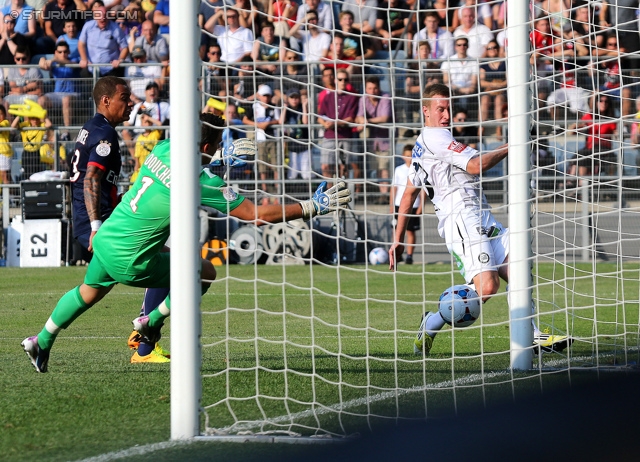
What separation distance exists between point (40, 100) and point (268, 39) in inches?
180

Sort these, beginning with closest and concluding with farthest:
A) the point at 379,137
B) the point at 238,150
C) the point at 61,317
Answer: the point at 238,150 < the point at 61,317 < the point at 379,137

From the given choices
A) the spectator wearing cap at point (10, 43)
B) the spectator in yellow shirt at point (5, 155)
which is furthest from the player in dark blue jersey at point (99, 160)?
the spectator wearing cap at point (10, 43)

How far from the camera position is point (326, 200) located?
5641 millimetres

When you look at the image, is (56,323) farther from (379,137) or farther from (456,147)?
(379,137)

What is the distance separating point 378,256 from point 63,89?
266 inches

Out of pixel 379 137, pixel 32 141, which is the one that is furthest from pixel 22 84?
pixel 379 137

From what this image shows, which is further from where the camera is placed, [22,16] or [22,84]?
[22,16]

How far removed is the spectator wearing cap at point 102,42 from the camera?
19.2 metres

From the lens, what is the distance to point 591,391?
1.43 meters

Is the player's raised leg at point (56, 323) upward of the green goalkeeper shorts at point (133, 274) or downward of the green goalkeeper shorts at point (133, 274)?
downward

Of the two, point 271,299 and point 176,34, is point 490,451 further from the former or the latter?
point 271,299

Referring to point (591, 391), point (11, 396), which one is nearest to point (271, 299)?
point (11, 396)

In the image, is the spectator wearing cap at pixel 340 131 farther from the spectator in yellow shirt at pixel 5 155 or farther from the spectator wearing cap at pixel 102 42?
the spectator in yellow shirt at pixel 5 155

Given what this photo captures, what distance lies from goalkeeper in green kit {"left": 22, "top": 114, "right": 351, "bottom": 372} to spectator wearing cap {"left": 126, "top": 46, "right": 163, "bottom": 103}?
463 inches
